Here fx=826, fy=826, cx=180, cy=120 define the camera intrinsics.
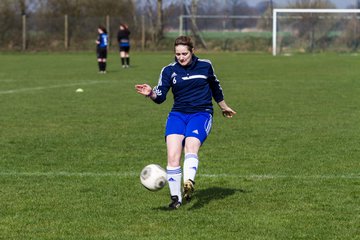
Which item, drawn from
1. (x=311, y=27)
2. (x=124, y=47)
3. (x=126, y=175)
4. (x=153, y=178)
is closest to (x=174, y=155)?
(x=153, y=178)

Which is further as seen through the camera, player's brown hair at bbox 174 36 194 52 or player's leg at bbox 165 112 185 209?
player's brown hair at bbox 174 36 194 52

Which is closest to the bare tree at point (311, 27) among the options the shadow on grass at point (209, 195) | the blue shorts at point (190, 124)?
the shadow on grass at point (209, 195)

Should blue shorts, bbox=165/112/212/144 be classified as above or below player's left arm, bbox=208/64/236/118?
below

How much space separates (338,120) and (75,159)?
612 cm

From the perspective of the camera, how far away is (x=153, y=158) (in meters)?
10.6

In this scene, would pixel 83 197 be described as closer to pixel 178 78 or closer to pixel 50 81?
pixel 178 78

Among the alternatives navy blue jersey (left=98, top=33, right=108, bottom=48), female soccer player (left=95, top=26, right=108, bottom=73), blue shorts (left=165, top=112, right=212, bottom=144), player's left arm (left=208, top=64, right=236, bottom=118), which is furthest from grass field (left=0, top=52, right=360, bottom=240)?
navy blue jersey (left=98, top=33, right=108, bottom=48)

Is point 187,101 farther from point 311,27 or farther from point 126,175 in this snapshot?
point 311,27

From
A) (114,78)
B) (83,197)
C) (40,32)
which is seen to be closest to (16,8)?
(40,32)

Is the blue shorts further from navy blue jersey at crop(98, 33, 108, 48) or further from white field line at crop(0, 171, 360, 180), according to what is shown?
navy blue jersey at crop(98, 33, 108, 48)

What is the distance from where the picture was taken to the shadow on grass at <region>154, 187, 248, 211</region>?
25.0 feet

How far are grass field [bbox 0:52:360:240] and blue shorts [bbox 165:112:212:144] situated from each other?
0.65 meters

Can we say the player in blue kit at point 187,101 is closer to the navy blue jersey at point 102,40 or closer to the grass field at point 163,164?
the grass field at point 163,164

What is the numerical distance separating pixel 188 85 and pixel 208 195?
1.12m
